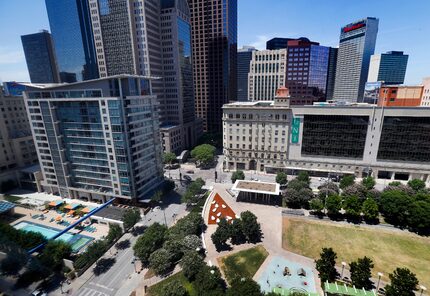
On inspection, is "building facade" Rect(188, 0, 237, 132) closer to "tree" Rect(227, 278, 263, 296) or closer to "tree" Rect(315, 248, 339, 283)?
"tree" Rect(315, 248, 339, 283)

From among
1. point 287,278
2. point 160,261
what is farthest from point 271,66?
point 160,261

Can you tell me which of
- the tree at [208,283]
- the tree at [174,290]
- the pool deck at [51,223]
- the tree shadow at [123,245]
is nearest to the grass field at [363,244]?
the tree at [208,283]

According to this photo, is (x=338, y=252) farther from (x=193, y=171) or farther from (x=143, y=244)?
(x=193, y=171)

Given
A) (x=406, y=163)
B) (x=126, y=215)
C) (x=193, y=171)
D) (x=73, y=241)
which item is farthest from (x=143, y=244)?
(x=406, y=163)

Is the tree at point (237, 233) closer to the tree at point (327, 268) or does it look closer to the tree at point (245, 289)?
the tree at point (245, 289)

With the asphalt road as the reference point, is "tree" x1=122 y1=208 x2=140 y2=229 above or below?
above

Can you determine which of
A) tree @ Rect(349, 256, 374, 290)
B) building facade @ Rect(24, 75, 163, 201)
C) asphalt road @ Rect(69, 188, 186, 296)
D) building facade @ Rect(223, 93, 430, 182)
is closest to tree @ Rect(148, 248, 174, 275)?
asphalt road @ Rect(69, 188, 186, 296)
